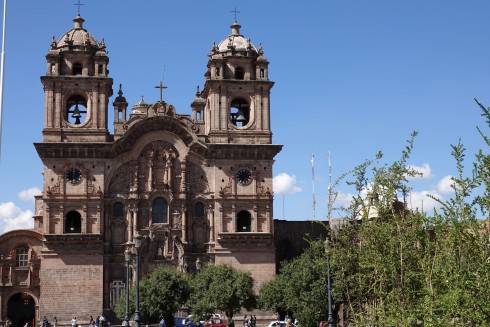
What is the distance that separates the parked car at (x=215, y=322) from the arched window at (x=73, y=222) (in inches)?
481

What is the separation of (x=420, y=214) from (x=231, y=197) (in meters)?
34.5

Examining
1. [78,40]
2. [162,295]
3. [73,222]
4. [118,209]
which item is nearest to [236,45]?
[78,40]

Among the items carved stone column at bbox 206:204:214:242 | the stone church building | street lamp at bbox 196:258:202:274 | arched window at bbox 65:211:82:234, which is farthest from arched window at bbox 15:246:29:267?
carved stone column at bbox 206:204:214:242

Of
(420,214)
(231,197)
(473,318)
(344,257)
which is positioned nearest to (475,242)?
(473,318)

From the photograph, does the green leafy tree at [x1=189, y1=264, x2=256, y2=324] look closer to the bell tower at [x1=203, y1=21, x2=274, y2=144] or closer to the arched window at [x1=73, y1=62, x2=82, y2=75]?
the bell tower at [x1=203, y1=21, x2=274, y2=144]

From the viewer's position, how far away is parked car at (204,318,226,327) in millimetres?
47487

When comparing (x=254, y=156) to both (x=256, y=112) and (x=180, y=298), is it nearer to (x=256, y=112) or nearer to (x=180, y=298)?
(x=256, y=112)

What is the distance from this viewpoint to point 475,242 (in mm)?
18672

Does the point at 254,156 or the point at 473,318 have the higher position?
the point at 254,156

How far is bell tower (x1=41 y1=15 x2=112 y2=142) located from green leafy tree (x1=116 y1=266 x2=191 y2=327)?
1258 cm

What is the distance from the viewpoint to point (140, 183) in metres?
58.8

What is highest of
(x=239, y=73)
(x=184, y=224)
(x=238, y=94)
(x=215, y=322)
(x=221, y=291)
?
(x=239, y=73)

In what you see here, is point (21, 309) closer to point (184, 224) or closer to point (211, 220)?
point (184, 224)

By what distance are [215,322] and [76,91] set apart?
20.1 m
